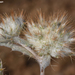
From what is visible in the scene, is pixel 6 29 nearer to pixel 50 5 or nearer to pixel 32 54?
pixel 32 54

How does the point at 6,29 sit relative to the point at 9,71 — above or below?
above

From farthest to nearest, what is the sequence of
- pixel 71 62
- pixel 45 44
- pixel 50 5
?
pixel 50 5, pixel 71 62, pixel 45 44

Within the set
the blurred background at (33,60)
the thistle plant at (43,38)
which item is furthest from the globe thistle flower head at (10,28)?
the blurred background at (33,60)

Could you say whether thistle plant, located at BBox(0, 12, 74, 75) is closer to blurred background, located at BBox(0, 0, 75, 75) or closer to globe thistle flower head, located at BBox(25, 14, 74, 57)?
globe thistle flower head, located at BBox(25, 14, 74, 57)

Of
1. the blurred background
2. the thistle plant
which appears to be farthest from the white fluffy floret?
the blurred background

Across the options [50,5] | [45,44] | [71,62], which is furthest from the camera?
[50,5]

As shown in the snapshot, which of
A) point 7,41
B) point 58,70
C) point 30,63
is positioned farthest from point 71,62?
point 7,41
